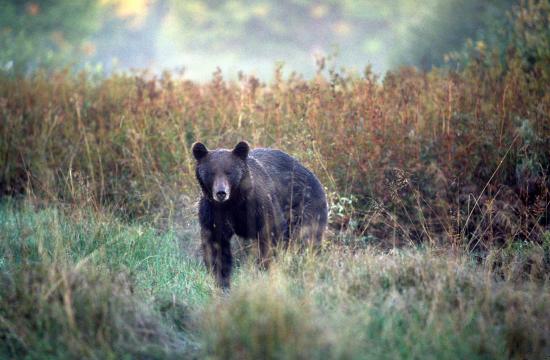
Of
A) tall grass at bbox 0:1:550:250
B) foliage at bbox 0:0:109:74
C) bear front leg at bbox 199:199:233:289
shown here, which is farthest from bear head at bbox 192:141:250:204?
foliage at bbox 0:0:109:74

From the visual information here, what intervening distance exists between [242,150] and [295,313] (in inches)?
95.7

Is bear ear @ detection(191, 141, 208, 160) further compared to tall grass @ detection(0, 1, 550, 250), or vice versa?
tall grass @ detection(0, 1, 550, 250)

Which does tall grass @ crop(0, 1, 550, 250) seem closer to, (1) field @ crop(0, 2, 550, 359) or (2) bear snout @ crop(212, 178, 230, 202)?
(1) field @ crop(0, 2, 550, 359)

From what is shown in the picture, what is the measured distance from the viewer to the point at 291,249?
5.95 meters

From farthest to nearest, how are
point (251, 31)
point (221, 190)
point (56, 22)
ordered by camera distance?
point (251, 31)
point (56, 22)
point (221, 190)

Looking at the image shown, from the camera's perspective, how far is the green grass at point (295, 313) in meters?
3.64

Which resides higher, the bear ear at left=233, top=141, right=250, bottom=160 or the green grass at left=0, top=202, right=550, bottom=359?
the bear ear at left=233, top=141, right=250, bottom=160

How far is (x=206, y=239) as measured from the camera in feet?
19.4

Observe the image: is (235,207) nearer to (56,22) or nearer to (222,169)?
(222,169)

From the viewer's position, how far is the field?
3.93m

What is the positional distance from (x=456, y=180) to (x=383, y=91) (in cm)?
177

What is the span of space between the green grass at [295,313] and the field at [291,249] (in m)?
0.01

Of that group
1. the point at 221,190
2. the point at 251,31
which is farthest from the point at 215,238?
the point at 251,31

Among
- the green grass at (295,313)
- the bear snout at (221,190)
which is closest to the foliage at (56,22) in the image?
the bear snout at (221,190)
